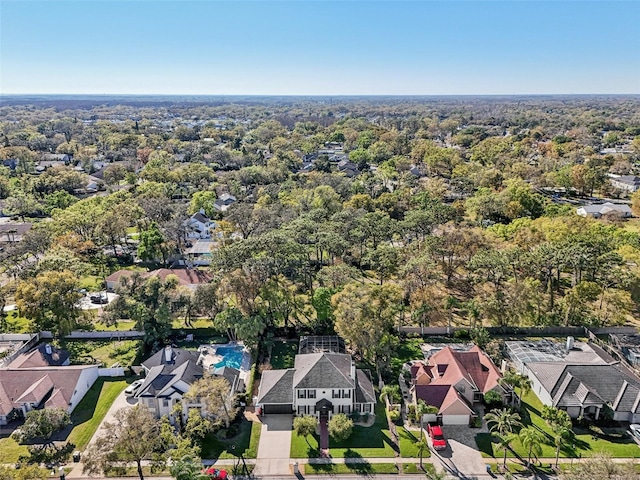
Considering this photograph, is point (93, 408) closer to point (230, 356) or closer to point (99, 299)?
point (230, 356)

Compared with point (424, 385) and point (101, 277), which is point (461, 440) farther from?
point (101, 277)

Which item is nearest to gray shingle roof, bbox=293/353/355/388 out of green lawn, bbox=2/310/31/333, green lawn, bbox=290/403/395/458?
green lawn, bbox=290/403/395/458

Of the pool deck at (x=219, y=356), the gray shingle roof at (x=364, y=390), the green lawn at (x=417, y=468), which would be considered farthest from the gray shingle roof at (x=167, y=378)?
the green lawn at (x=417, y=468)

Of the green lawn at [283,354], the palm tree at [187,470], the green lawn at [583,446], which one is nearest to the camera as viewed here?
the palm tree at [187,470]

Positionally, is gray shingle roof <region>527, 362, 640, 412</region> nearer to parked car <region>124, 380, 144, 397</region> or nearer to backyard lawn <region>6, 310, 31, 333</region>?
parked car <region>124, 380, 144, 397</region>

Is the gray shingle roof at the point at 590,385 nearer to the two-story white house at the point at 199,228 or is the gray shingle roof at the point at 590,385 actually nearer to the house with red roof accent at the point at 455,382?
the house with red roof accent at the point at 455,382

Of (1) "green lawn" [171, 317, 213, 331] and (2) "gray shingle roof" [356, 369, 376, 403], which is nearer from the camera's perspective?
(2) "gray shingle roof" [356, 369, 376, 403]
